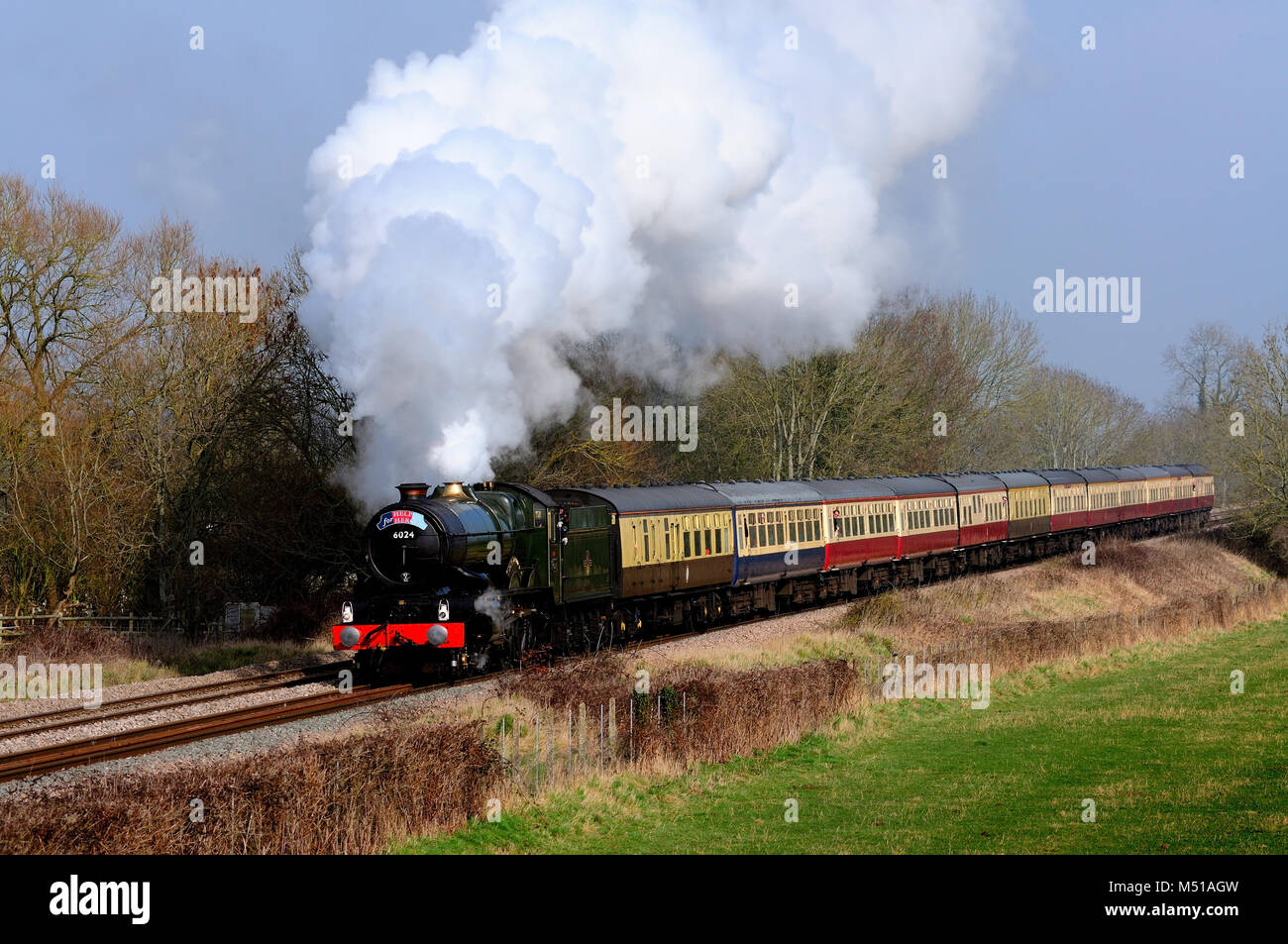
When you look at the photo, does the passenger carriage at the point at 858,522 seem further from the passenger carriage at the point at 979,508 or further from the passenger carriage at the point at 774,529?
the passenger carriage at the point at 979,508

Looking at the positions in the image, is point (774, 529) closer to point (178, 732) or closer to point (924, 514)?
point (924, 514)

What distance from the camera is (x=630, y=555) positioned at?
76.8 ft

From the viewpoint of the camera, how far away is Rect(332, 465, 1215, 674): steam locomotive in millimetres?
18391

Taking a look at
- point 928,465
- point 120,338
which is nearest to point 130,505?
point 120,338

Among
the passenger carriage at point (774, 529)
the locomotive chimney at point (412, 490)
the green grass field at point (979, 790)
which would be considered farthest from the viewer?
the passenger carriage at point (774, 529)

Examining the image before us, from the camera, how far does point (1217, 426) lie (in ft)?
175

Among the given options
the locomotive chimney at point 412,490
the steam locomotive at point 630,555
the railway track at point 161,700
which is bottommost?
the railway track at point 161,700

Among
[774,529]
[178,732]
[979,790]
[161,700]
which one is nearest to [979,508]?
[774,529]

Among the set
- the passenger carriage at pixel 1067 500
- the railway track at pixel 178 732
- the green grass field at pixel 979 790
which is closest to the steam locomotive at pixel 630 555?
the railway track at pixel 178 732

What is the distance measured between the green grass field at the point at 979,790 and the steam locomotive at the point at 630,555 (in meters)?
4.90

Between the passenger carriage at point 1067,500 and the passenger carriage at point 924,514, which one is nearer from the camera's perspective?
the passenger carriage at point 924,514

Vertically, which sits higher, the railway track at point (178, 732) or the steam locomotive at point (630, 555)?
the steam locomotive at point (630, 555)

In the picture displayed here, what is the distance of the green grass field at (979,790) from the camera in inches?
474
